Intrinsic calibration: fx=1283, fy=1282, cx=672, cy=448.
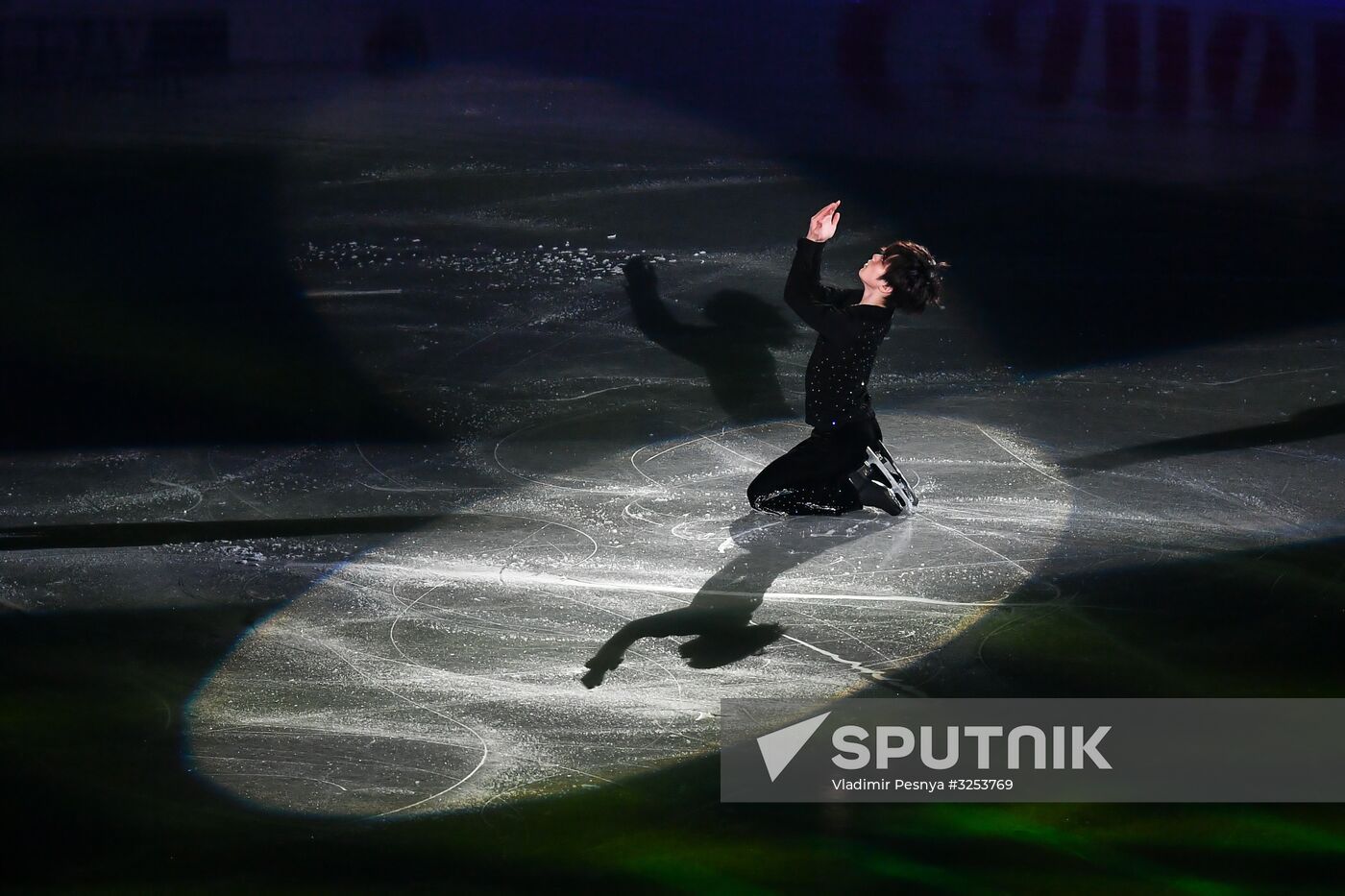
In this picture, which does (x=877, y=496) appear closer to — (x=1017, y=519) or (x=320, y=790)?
(x=1017, y=519)

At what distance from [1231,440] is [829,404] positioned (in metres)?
2.22

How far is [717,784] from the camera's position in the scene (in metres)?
3.29

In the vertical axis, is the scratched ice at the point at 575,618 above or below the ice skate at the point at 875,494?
below

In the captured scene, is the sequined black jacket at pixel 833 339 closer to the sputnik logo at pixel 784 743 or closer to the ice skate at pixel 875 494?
the ice skate at pixel 875 494

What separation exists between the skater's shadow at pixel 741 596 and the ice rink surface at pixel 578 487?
0.03 m

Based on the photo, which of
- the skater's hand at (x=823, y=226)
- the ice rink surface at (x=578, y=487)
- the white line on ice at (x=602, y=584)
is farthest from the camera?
the skater's hand at (x=823, y=226)

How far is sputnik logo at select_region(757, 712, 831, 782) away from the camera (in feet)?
11.1

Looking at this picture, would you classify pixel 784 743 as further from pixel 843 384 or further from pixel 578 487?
pixel 578 487

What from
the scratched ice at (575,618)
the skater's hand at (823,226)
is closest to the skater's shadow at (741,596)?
the scratched ice at (575,618)

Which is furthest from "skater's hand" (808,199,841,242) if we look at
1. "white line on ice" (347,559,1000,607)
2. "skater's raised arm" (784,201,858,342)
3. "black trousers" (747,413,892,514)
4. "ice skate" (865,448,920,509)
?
"white line on ice" (347,559,1000,607)

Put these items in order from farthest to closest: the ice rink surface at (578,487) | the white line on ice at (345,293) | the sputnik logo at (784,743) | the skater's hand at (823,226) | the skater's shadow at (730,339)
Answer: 1. the white line on ice at (345,293)
2. the skater's shadow at (730,339)
3. the skater's hand at (823,226)
4. the ice rink surface at (578,487)
5. the sputnik logo at (784,743)

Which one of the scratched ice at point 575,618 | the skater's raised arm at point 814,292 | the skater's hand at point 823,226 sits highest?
the skater's hand at point 823,226

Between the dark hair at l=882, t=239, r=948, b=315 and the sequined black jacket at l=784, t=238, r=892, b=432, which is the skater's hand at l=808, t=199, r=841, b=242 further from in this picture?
the dark hair at l=882, t=239, r=948, b=315

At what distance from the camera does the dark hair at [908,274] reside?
4910mm
